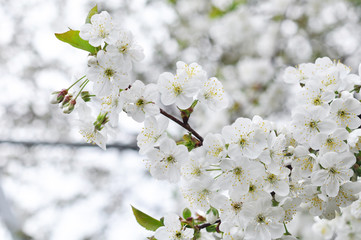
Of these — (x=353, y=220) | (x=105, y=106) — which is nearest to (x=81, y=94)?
(x=105, y=106)

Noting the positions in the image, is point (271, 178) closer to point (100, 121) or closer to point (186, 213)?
point (186, 213)

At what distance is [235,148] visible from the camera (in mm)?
937

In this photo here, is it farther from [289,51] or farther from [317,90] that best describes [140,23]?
[317,90]

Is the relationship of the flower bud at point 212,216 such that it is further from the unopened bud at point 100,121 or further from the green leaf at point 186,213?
the unopened bud at point 100,121

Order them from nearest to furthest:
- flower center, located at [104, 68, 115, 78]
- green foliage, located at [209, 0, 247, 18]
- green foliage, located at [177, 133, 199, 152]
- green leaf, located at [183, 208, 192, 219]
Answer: flower center, located at [104, 68, 115, 78]
green foliage, located at [177, 133, 199, 152]
green leaf, located at [183, 208, 192, 219]
green foliage, located at [209, 0, 247, 18]

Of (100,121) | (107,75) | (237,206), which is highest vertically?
(107,75)

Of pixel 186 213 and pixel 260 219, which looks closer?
pixel 260 219

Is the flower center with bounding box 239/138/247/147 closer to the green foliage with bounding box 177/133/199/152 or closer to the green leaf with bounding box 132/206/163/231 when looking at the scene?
the green foliage with bounding box 177/133/199/152

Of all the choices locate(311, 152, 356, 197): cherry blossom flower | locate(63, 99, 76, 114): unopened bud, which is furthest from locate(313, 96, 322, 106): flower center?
locate(63, 99, 76, 114): unopened bud

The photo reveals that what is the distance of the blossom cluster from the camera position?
938 mm

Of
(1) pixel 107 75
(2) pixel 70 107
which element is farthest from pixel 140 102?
(2) pixel 70 107

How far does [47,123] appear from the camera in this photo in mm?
4676

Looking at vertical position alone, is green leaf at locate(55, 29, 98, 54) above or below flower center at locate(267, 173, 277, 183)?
above

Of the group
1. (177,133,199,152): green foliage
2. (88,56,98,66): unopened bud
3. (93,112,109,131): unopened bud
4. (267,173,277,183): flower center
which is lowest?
(267,173,277,183): flower center
